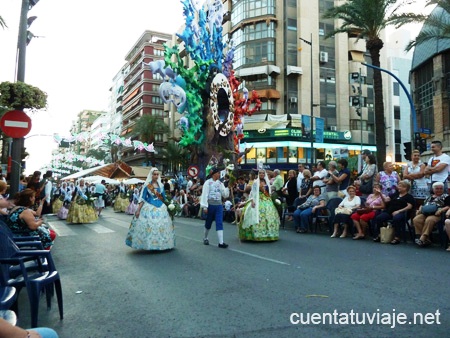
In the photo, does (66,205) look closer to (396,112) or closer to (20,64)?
(20,64)

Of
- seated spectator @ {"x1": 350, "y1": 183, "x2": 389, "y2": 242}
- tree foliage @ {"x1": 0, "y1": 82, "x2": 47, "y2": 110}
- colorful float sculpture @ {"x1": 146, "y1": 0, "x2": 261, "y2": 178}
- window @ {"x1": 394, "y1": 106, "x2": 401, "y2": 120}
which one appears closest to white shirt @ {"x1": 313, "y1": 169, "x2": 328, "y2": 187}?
seated spectator @ {"x1": 350, "y1": 183, "x2": 389, "y2": 242}

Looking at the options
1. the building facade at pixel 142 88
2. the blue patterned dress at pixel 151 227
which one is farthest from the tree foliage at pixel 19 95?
the building facade at pixel 142 88

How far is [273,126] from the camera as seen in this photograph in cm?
4675

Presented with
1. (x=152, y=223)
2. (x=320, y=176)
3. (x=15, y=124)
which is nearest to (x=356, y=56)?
(x=320, y=176)

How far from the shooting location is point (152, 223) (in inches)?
338

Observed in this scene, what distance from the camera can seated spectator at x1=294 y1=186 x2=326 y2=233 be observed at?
1194cm

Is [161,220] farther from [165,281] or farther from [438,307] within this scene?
[438,307]

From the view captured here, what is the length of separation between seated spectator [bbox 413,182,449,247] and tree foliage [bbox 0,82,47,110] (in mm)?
8709

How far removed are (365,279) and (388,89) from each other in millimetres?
57256

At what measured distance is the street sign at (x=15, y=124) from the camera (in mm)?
7668

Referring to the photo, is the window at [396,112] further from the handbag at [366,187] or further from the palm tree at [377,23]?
the handbag at [366,187]

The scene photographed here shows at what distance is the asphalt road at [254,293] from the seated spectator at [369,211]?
148 centimetres

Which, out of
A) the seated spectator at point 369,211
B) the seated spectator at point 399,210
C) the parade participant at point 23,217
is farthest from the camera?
the seated spectator at point 369,211

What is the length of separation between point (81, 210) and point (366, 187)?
1199cm
